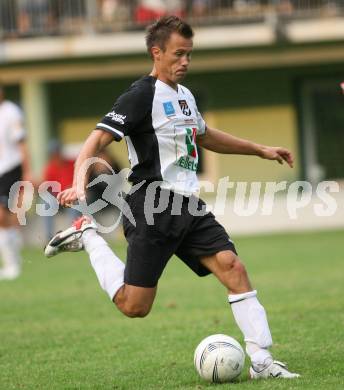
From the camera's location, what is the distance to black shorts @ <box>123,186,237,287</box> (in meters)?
6.21

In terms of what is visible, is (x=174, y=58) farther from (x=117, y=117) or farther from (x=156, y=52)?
(x=117, y=117)

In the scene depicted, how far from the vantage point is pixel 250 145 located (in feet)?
22.6

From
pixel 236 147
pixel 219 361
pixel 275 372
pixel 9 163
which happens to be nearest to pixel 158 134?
pixel 236 147

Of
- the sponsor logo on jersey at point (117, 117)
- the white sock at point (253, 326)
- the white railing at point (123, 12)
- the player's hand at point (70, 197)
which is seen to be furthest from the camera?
the white railing at point (123, 12)

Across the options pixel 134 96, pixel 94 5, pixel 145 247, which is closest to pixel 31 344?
pixel 145 247

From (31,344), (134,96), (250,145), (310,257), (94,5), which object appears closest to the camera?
(134,96)

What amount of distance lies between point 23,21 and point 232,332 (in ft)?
52.5

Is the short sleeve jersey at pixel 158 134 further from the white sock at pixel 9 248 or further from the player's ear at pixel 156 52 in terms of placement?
the white sock at pixel 9 248

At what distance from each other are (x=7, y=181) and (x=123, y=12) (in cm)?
1015

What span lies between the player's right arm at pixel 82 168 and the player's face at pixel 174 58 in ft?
1.91

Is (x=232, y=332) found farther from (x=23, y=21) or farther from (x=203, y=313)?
(x=23, y=21)

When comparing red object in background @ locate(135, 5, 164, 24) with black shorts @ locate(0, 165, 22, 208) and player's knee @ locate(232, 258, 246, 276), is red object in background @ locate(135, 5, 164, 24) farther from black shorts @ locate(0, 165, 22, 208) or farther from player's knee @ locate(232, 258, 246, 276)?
player's knee @ locate(232, 258, 246, 276)

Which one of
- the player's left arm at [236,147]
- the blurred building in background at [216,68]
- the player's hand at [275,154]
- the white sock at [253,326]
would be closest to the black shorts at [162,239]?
the white sock at [253,326]

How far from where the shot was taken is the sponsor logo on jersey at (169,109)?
6242mm
